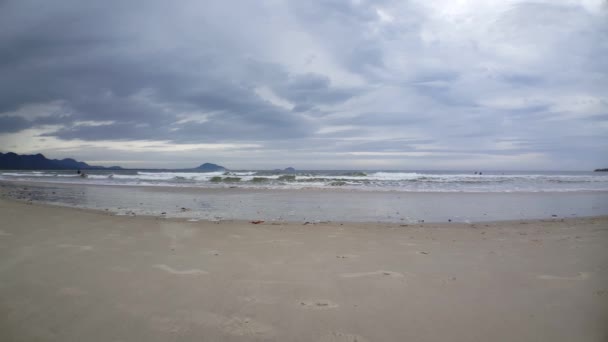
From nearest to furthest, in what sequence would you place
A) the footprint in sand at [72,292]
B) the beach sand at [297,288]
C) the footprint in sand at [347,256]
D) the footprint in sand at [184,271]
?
the beach sand at [297,288], the footprint in sand at [72,292], the footprint in sand at [184,271], the footprint in sand at [347,256]

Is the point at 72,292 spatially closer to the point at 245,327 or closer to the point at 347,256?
the point at 245,327

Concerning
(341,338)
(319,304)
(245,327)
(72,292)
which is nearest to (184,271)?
(72,292)

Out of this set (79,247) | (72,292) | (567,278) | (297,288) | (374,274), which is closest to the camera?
(72,292)

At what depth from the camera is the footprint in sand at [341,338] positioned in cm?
221

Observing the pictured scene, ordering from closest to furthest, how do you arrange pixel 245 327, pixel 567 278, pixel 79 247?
pixel 245 327
pixel 567 278
pixel 79 247

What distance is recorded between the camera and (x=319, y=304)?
2756 mm

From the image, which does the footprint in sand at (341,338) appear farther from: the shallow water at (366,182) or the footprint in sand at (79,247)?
the shallow water at (366,182)

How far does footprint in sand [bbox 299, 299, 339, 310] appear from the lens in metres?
2.70

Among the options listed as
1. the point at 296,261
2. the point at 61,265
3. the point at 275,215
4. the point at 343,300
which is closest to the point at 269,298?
the point at 343,300

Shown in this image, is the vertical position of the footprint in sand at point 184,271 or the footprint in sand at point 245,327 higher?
the footprint in sand at point 184,271

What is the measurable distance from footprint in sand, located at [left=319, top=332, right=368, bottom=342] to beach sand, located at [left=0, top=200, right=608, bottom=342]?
0.01 metres

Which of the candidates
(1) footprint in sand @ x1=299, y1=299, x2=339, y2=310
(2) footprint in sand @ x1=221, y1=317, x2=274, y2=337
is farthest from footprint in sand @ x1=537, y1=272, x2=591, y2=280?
(2) footprint in sand @ x1=221, y1=317, x2=274, y2=337

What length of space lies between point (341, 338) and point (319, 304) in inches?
21.2

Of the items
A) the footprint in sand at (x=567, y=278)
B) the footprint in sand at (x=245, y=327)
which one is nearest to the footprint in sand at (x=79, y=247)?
the footprint in sand at (x=245, y=327)
